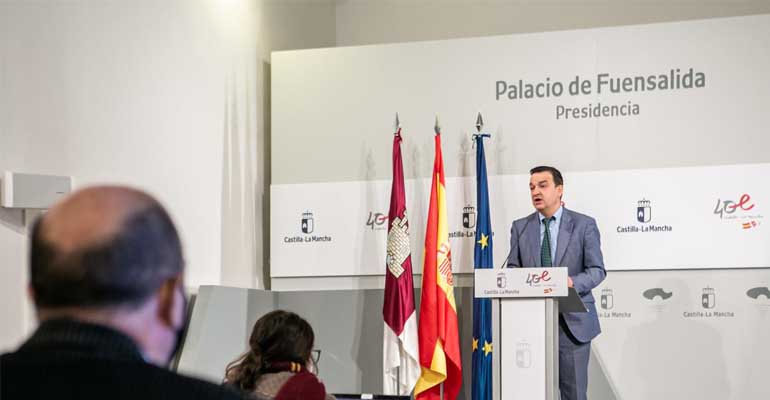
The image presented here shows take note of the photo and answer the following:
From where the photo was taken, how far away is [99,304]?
1.15 metres

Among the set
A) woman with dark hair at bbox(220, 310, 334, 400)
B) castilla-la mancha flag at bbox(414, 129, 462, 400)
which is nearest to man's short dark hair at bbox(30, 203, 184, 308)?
woman with dark hair at bbox(220, 310, 334, 400)

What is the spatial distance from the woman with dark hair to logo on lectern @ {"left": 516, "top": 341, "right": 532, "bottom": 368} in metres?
1.46

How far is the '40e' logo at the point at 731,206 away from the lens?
21.9 feet

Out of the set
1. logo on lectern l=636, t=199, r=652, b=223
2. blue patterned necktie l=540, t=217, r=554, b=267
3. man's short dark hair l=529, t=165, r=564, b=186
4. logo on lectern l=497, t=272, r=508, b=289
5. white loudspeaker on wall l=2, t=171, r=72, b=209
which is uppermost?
man's short dark hair l=529, t=165, r=564, b=186

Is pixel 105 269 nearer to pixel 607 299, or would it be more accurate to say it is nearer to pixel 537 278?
pixel 537 278

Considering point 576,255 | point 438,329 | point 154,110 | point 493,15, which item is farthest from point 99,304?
point 493,15

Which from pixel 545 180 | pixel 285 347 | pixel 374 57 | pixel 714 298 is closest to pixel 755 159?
pixel 714 298

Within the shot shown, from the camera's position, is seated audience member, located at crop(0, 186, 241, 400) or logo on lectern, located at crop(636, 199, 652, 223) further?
logo on lectern, located at crop(636, 199, 652, 223)

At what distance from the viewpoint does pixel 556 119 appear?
7098 mm

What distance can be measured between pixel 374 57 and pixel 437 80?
1.72 ft

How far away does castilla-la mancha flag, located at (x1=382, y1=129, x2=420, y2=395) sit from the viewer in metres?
6.88

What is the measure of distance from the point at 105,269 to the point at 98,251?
22mm

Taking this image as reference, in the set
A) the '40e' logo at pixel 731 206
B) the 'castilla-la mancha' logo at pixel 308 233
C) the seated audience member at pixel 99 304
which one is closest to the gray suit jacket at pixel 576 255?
the '40e' logo at pixel 731 206

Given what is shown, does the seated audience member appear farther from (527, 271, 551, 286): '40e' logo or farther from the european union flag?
the european union flag
